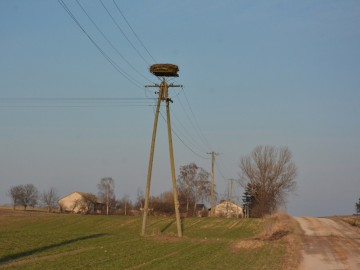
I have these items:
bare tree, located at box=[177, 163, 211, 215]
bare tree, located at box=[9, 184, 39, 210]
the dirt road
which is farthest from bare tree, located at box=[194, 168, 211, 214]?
the dirt road

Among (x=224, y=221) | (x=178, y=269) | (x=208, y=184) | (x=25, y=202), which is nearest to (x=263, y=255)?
(x=178, y=269)

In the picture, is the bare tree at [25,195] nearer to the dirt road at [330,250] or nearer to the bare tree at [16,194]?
the bare tree at [16,194]

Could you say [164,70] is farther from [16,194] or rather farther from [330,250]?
[16,194]

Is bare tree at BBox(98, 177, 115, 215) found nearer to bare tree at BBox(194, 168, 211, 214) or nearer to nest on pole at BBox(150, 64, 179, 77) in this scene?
bare tree at BBox(194, 168, 211, 214)

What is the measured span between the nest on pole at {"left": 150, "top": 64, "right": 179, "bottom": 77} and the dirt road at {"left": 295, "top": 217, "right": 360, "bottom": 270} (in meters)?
14.2

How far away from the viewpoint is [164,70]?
3491cm

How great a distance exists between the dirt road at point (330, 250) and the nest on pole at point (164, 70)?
1422cm

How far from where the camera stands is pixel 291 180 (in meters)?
94.1

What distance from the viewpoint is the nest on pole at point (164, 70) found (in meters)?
34.8

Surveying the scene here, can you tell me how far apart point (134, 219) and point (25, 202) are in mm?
89387

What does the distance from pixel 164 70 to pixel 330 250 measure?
638 inches

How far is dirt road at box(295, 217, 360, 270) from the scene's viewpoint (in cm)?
2012

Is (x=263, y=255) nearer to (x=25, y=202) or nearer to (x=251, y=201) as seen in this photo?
(x=251, y=201)

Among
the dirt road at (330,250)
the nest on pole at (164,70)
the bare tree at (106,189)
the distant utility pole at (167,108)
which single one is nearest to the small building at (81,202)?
the bare tree at (106,189)
